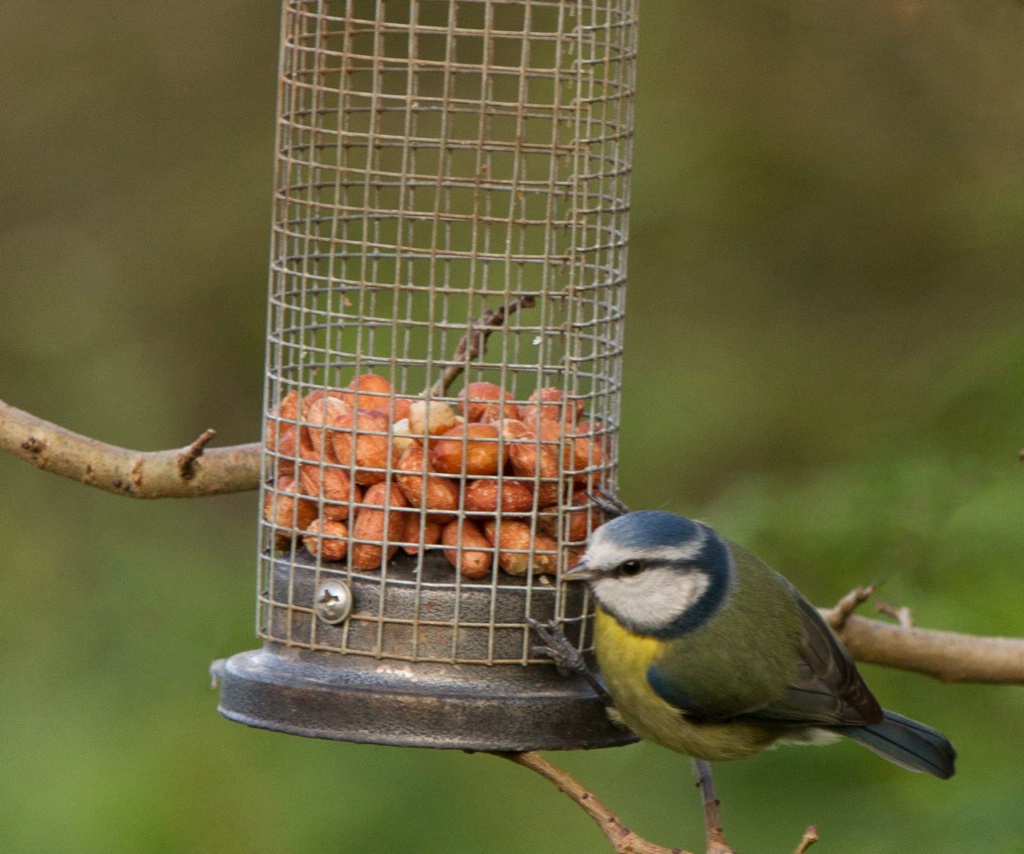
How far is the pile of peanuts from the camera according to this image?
3.94m

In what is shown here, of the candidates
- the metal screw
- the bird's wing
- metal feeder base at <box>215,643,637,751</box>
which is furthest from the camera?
the bird's wing

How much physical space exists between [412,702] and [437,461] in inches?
24.3

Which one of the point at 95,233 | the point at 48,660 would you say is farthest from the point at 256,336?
the point at 48,660

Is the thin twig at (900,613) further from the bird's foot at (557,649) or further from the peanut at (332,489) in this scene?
the peanut at (332,489)

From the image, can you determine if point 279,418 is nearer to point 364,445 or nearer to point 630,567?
point 364,445

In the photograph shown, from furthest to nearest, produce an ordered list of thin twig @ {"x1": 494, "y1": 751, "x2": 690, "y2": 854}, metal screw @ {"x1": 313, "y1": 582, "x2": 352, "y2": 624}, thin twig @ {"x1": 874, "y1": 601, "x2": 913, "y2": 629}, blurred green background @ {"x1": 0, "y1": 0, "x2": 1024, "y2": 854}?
blurred green background @ {"x1": 0, "y1": 0, "x2": 1024, "y2": 854} < thin twig @ {"x1": 874, "y1": 601, "x2": 913, "y2": 629} < metal screw @ {"x1": 313, "y1": 582, "x2": 352, "y2": 624} < thin twig @ {"x1": 494, "y1": 751, "x2": 690, "y2": 854}

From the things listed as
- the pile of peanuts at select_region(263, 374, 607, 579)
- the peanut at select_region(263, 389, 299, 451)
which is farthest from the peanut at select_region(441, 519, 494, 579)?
the peanut at select_region(263, 389, 299, 451)

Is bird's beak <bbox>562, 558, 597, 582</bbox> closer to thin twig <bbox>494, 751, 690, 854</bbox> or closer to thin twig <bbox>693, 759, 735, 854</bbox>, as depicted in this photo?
thin twig <bbox>494, 751, 690, 854</bbox>

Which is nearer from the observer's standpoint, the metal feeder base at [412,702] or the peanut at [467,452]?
the metal feeder base at [412,702]

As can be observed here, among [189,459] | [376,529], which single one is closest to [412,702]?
[376,529]

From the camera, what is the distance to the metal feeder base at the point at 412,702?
368 cm

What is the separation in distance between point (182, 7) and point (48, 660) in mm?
3491

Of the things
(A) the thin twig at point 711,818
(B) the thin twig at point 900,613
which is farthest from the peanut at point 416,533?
(B) the thin twig at point 900,613

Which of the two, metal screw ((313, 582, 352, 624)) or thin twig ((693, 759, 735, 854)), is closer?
thin twig ((693, 759, 735, 854))
